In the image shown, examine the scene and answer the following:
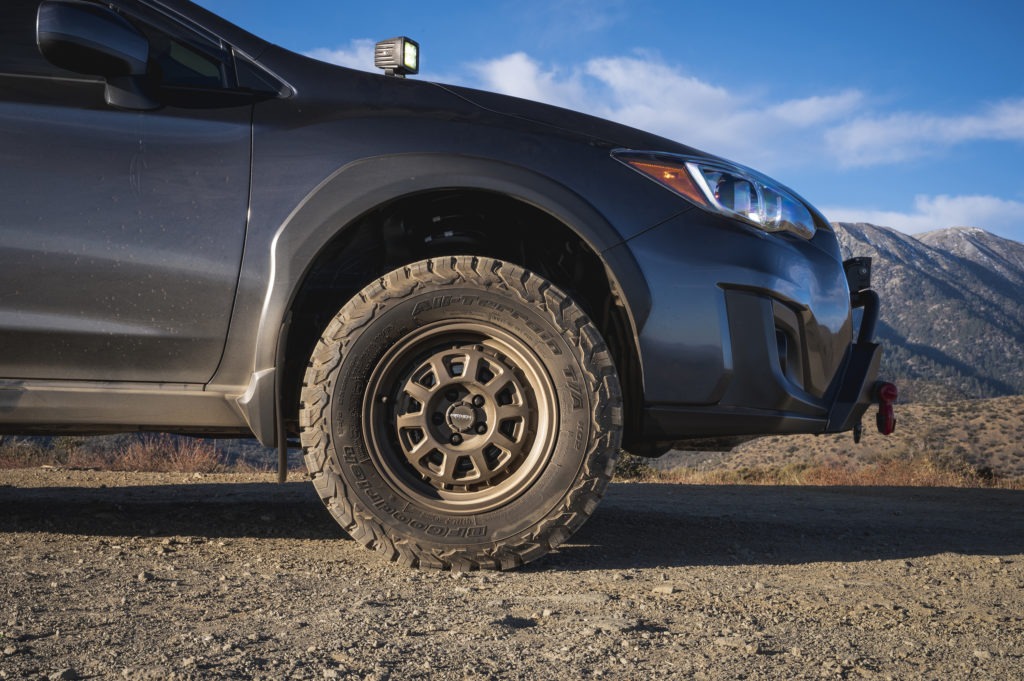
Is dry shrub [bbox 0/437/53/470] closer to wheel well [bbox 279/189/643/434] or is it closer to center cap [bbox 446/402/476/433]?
wheel well [bbox 279/189/643/434]

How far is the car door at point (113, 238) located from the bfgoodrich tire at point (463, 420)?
45cm

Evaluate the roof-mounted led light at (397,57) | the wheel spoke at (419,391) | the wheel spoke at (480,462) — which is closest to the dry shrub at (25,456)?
the roof-mounted led light at (397,57)

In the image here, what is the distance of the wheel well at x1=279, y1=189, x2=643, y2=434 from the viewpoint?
2.87m

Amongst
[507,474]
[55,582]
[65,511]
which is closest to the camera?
[55,582]

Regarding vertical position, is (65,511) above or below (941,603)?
below

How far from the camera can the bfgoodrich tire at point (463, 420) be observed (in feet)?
8.50

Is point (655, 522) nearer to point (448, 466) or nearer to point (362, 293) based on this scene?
point (448, 466)

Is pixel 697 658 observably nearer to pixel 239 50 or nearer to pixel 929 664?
pixel 929 664

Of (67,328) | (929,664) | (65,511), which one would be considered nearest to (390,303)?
(67,328)

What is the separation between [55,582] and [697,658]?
5.66 ft

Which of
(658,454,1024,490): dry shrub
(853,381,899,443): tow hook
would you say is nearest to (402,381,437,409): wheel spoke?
(853,381,899,443): tow hook

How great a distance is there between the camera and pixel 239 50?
286 cm

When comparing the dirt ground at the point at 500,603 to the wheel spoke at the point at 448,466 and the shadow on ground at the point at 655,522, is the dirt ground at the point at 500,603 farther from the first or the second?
the wheel spoke at the point at 448,466

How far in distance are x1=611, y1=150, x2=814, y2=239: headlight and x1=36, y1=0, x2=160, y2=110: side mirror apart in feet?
5.09
